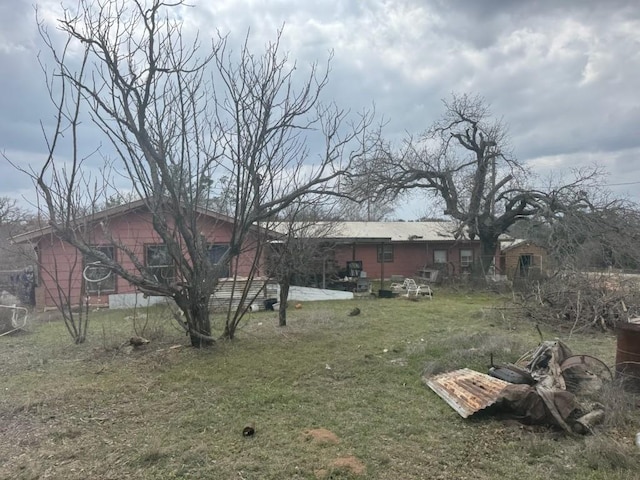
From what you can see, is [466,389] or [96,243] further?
[96,243]

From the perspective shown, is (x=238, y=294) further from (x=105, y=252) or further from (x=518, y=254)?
(x=518, y=254)

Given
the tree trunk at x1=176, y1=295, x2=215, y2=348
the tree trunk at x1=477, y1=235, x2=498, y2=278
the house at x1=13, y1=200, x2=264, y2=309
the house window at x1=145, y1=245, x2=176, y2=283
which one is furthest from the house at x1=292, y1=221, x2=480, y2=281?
the tree trunk at x1=176, y1=295, x2=215, y2=348

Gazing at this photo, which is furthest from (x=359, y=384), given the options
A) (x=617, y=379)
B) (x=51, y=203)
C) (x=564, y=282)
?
(x=564, y=282)

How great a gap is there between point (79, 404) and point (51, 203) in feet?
10.1

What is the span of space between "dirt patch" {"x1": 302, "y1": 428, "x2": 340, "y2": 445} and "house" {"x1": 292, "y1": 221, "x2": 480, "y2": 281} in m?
17.2

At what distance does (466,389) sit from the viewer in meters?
4.77

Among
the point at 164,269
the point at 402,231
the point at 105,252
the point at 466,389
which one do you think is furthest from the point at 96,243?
the point at 402,231

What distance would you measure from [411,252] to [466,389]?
19409 mm

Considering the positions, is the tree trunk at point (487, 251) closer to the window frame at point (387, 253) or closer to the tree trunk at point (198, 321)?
the window frame at point (387, 253)

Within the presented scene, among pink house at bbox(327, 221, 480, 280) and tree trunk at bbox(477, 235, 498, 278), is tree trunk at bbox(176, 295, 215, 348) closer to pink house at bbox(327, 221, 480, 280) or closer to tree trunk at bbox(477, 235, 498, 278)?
pink house at bbox(327, 221, 480, 280)

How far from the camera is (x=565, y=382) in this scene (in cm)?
496

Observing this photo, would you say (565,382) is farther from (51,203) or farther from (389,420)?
(51,203)

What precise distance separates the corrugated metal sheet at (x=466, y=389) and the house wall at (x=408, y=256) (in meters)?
A: 16.6

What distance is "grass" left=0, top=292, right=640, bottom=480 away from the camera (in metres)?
3.34
